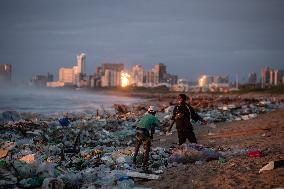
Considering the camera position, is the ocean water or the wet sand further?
the ocean water

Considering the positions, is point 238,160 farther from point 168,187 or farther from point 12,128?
point 12,128

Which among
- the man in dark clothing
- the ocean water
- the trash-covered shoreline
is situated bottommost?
the ocean water

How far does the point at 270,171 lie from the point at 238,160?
58.0 inches

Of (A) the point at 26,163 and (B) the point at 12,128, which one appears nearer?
(A) the point at 26,163

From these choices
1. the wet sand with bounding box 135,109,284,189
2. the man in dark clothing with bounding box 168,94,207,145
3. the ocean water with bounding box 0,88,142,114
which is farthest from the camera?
the ocean water with bounding box 0,88,142,114

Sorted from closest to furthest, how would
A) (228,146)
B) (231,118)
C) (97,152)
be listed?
(97,152)
(228,146)
(231,118)

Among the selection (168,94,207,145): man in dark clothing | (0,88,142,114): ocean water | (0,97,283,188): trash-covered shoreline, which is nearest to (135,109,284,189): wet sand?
(0,97,283,188): trash-covered shoreline

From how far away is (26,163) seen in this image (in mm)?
7898

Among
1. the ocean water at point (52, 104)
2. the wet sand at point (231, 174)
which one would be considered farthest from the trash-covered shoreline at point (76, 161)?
the ocean water at point (52, 104)

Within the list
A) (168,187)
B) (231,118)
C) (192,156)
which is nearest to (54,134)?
(192,156)

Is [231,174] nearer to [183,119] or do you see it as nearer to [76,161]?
[183,119]

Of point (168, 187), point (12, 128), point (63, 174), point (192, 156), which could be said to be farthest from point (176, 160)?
point (12, 128)

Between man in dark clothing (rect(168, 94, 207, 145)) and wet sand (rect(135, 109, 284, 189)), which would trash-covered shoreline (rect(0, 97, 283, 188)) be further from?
man in dark clothing (rect(168, 94, 207, 145))

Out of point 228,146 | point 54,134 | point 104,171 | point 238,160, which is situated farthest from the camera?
point 54,134
